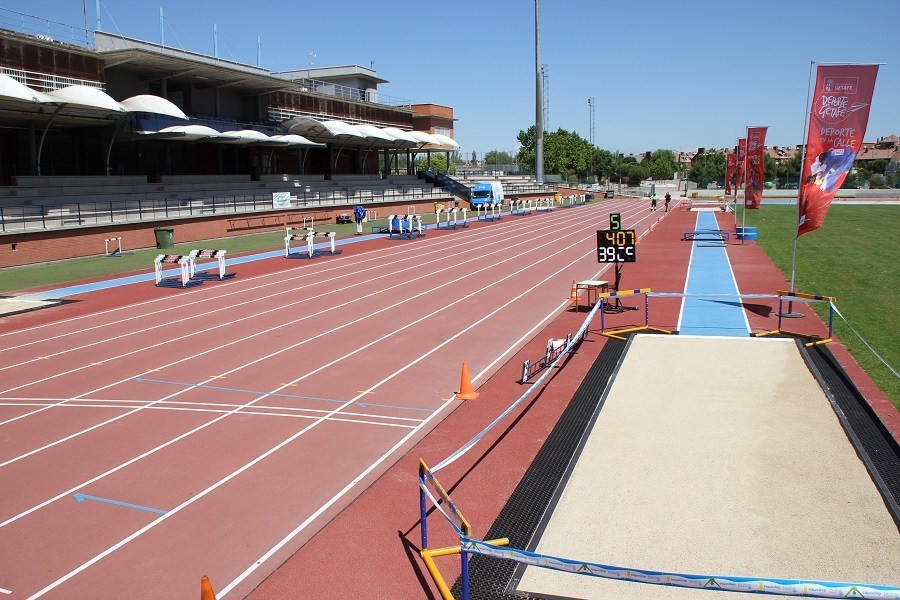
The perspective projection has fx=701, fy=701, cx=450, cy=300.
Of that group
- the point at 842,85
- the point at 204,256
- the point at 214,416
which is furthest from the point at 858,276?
the point at 204,256

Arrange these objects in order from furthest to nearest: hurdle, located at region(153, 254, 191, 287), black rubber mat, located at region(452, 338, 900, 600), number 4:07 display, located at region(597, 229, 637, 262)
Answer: hurdle, located at region(153, 254, 191, 287) → number 4:07 display, located at region(597, 229, 637, 262) → black rubber mat, located at region(452, 338, 900, 600)

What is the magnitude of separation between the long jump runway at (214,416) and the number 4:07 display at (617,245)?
2.12 m

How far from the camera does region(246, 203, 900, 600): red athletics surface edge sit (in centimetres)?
584

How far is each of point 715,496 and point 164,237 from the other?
30030 mm

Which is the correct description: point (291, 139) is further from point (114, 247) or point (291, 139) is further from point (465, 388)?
point (465, 388)

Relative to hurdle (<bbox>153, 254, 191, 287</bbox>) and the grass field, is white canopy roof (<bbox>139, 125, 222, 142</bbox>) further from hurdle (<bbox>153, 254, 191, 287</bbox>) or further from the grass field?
hurdle (<bbox>153, 254, 191, 287</bbox>)

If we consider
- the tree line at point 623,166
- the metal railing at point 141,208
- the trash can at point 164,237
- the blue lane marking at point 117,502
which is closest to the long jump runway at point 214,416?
the blue lane marking at point 117,502

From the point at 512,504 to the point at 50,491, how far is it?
16.7ft

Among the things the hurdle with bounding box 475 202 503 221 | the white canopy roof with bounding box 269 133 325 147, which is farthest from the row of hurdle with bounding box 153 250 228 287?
the hurdle with bounding box 475 202 503 221

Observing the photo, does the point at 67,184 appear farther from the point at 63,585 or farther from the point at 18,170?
the point at 63,585

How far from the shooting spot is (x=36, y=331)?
52.6ft

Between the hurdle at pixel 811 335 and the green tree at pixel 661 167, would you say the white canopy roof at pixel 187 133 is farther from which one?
the green tree at pixel 661 167

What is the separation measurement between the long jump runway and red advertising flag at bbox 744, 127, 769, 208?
14.6 metres

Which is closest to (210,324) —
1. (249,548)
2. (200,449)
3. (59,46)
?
(200,449)
